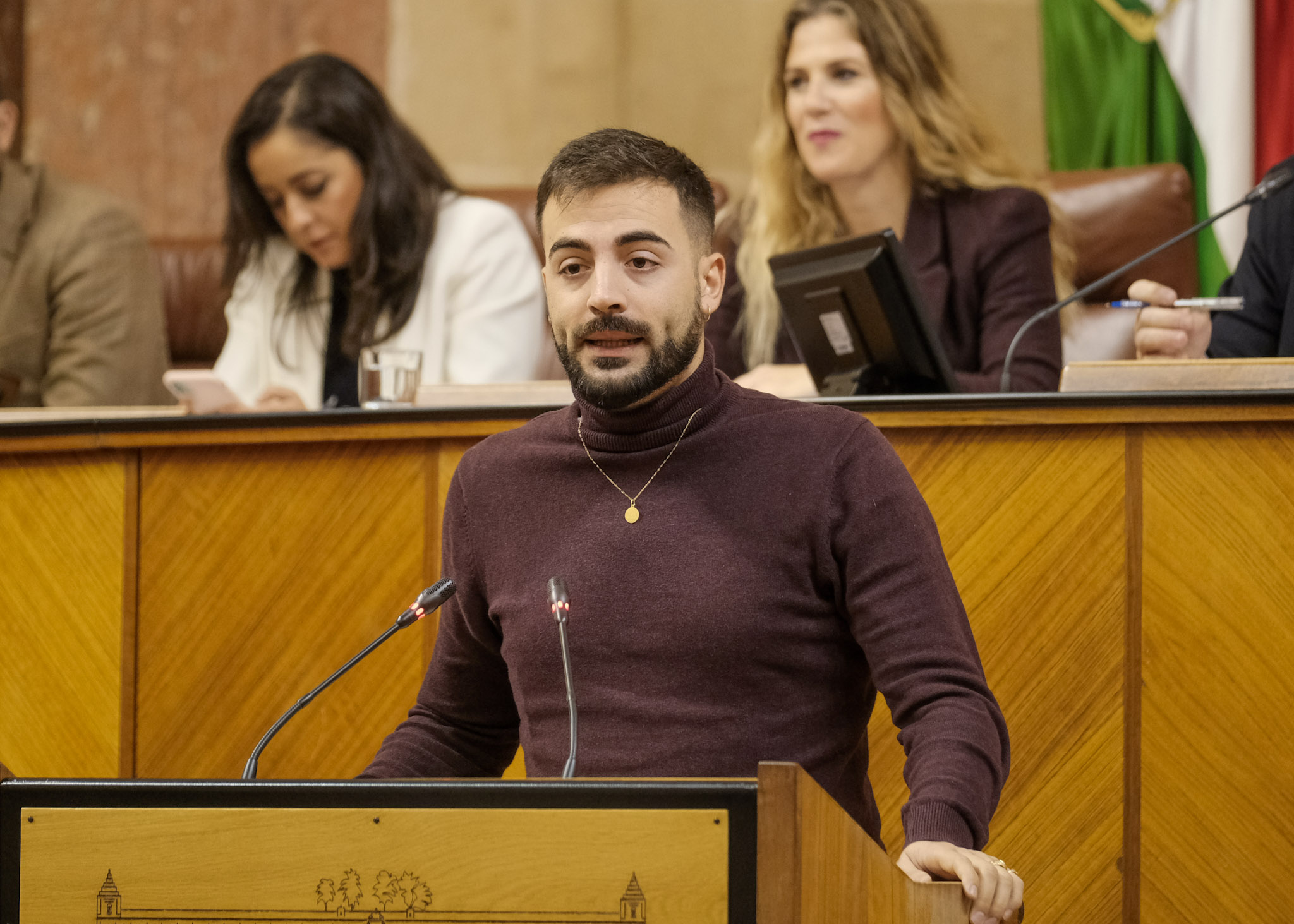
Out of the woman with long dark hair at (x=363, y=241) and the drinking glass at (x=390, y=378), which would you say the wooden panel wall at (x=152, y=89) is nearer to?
the woman with long dark hair at (x=363, y=241)

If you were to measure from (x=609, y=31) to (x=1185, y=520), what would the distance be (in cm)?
262

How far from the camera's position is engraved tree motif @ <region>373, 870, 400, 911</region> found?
941 millimetres

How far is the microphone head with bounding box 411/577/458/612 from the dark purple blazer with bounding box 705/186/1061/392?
151cm

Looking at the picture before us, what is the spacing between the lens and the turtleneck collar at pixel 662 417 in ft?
4.94

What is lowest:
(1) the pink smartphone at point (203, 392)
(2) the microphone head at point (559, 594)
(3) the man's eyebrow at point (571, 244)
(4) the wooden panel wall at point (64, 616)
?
(4) the wooden panel wall at point (64, 616)

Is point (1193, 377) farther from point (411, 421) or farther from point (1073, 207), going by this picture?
point (1073, 207)

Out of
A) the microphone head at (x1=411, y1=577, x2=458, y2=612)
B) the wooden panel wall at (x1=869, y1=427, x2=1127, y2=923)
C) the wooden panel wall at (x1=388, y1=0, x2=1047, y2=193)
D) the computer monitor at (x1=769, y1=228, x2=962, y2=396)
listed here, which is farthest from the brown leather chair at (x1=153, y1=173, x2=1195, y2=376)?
the microphone head at (x1=411, y1=577, x2=458, y2=612)

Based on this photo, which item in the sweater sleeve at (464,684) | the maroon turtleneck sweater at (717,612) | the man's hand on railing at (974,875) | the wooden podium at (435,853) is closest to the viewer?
the wooden podium at (435,853)

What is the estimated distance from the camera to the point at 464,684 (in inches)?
61.7

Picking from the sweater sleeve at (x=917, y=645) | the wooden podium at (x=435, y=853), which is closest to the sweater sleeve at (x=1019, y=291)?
the sweater sleeve at (x=917, y=645)

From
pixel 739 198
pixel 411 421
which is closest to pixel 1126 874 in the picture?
pixel 411 421

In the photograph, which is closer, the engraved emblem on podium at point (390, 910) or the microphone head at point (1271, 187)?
the engraved emblem on podium at point (390, 910)

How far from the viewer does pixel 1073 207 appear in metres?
3.22

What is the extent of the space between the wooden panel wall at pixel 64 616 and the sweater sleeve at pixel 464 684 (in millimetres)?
695
